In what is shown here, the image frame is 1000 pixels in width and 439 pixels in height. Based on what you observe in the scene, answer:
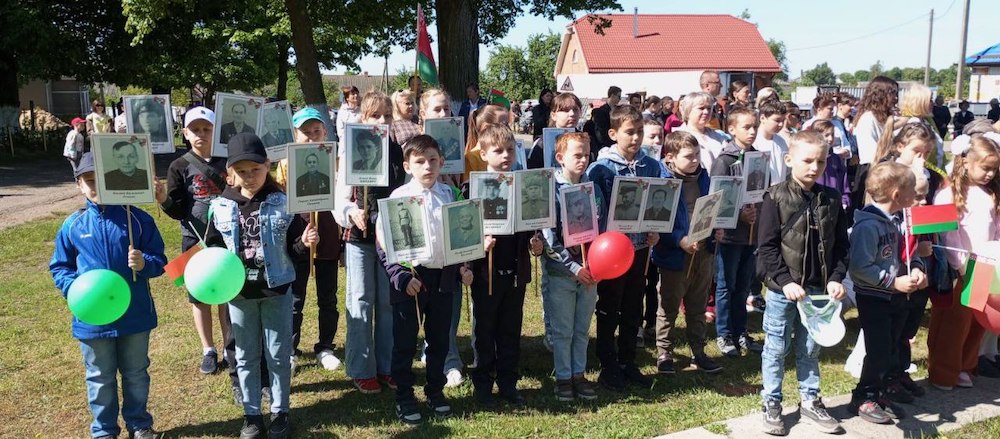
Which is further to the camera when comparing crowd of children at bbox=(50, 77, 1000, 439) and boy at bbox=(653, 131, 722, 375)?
boy at bbox=(653, 131, 722, 375)

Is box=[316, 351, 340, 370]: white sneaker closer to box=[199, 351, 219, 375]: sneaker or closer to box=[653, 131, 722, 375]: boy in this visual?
box=[199, 351, 219, 375]: sneaker

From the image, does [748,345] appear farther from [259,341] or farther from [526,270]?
[259,341]

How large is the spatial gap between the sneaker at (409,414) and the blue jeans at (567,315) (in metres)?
1.02

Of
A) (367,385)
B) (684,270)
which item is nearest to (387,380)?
(367,385)

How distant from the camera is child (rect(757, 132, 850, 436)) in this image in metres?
4.72

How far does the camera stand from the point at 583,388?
214 inches

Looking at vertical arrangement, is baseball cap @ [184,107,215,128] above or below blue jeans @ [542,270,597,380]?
above

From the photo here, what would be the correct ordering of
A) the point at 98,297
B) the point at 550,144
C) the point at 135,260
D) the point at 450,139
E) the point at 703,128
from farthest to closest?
the point at 703,128 < the point at 550,144 < the point at 450,139 < the point at 135,260 < the point at 98,297

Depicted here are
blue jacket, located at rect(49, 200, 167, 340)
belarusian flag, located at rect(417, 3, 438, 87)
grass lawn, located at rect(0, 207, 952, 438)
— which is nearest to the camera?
blue jacket, located at rect(49, 200, 167, 340)

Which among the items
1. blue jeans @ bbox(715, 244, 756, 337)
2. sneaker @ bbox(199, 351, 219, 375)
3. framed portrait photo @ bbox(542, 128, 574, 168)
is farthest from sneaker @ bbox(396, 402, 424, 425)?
blue jeans @ bbox(715, 244, 756, 337)

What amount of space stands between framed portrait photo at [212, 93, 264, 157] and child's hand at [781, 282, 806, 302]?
3467 mm

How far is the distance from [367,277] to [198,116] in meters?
1.56

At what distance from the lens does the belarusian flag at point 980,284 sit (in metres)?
5.05

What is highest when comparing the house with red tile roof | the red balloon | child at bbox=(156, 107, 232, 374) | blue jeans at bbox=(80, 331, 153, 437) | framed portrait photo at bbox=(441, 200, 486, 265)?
the house with red tile roof
